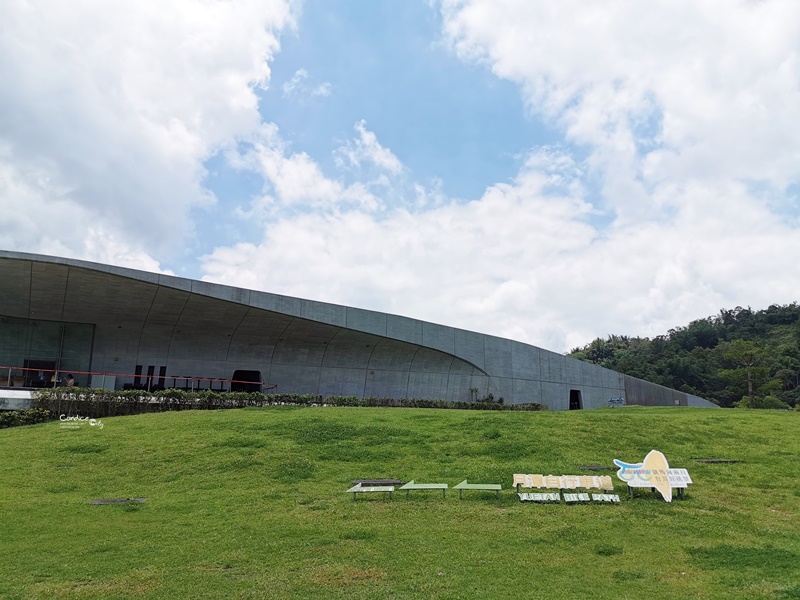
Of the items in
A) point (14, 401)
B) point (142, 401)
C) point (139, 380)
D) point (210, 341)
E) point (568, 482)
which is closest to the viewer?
point (568, 482)

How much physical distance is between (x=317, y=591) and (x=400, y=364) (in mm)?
27903

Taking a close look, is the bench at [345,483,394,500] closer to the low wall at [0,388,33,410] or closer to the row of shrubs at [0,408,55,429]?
the row of shrubs at [0,408,55,429]

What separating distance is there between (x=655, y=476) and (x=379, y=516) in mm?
4723

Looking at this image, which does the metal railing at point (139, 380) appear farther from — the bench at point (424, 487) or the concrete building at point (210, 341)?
the bench at point (424, 487)

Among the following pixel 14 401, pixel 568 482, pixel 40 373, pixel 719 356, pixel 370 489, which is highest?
pixel 719 356

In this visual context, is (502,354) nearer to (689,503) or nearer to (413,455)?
(413,455)

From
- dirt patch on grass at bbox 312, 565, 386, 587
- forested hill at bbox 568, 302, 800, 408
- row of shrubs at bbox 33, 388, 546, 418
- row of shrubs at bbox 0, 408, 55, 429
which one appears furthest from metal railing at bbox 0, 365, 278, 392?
forested hill at bbox 568, 302, 800, 408

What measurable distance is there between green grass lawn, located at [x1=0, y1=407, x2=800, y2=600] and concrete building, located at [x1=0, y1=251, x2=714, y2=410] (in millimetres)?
9872

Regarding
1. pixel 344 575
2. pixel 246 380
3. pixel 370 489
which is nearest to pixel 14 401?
pixel 246 380

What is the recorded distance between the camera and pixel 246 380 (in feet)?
100

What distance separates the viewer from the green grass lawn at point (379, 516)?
6059 mm

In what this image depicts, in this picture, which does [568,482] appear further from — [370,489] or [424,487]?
[370,489]

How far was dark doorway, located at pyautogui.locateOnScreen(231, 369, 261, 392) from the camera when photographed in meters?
29.8

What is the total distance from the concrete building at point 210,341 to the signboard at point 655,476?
19.7 m
